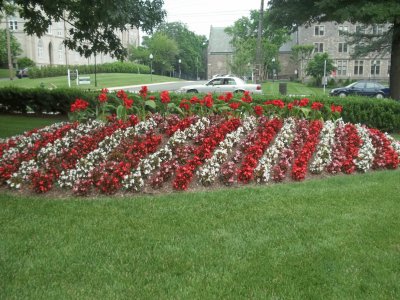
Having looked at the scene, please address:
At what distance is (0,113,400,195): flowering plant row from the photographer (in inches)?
248

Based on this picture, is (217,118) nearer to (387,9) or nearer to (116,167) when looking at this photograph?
(116,167)

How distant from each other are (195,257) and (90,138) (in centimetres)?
423

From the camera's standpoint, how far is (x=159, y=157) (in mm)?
7027

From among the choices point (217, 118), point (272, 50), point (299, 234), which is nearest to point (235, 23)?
point (272, 50)

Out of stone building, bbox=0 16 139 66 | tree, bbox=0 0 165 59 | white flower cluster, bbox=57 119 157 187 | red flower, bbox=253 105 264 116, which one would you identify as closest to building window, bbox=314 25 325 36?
stone building, bbox=0 16 139 66

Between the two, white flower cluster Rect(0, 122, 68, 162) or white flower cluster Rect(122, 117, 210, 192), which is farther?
white flower cluster Rect(0, 122, 68, 162)

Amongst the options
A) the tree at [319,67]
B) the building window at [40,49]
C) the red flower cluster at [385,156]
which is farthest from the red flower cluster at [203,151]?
the building window at [40,49]

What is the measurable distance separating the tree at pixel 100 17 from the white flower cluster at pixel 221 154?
3829 millimetres

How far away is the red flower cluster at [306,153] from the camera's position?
22.5ft

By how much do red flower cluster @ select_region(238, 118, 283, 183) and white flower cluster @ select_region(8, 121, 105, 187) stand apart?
3085 millimetres

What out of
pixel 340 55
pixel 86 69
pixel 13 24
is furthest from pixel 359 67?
pixel 13 24

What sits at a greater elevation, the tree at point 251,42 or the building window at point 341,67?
the tree at point 251,42

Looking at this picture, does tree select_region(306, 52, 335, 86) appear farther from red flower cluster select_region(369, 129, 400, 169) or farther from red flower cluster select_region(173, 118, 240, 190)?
red flower cluster select_region(173, 118, 240, 190)

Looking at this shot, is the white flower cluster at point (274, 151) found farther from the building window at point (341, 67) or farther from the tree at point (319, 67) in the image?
the building window at point (341, 67)
